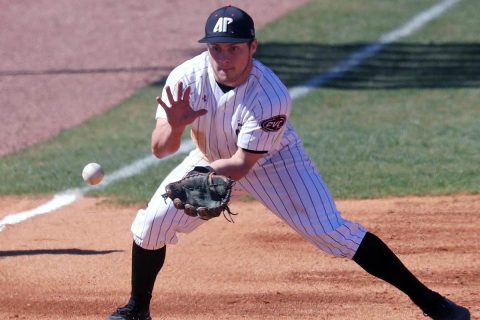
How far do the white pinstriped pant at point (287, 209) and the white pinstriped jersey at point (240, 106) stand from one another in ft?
0.53

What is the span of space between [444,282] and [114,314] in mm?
2052

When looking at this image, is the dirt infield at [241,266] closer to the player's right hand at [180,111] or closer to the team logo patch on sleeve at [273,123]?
the team logo patch on sleeve at [273,123]

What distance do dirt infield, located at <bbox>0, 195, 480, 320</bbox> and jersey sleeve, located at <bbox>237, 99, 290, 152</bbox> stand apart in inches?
43.3

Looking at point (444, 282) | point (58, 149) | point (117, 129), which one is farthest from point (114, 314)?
point (117, 129)

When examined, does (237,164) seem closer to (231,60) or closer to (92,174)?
(231,60)

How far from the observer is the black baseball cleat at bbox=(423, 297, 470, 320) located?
5.18 m

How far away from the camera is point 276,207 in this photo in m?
5.14

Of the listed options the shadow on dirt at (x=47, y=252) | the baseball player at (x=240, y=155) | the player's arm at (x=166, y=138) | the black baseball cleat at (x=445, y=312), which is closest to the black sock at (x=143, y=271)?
the baseball player at (x=240, y=155)

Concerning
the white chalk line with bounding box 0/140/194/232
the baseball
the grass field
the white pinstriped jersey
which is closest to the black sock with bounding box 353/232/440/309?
the white pinstriped jersey

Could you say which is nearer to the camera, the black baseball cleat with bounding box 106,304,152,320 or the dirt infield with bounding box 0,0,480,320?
the black baseball cleat with bounding box 106,304,152,320

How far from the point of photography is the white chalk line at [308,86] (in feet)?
26.2

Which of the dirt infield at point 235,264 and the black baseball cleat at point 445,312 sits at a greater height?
the black baseball cleat at point 445,312

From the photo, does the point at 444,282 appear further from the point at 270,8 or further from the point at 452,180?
the point at 270,8

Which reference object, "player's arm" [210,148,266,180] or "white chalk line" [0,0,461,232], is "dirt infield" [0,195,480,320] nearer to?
"white chalk line" [0,0,461,232]
